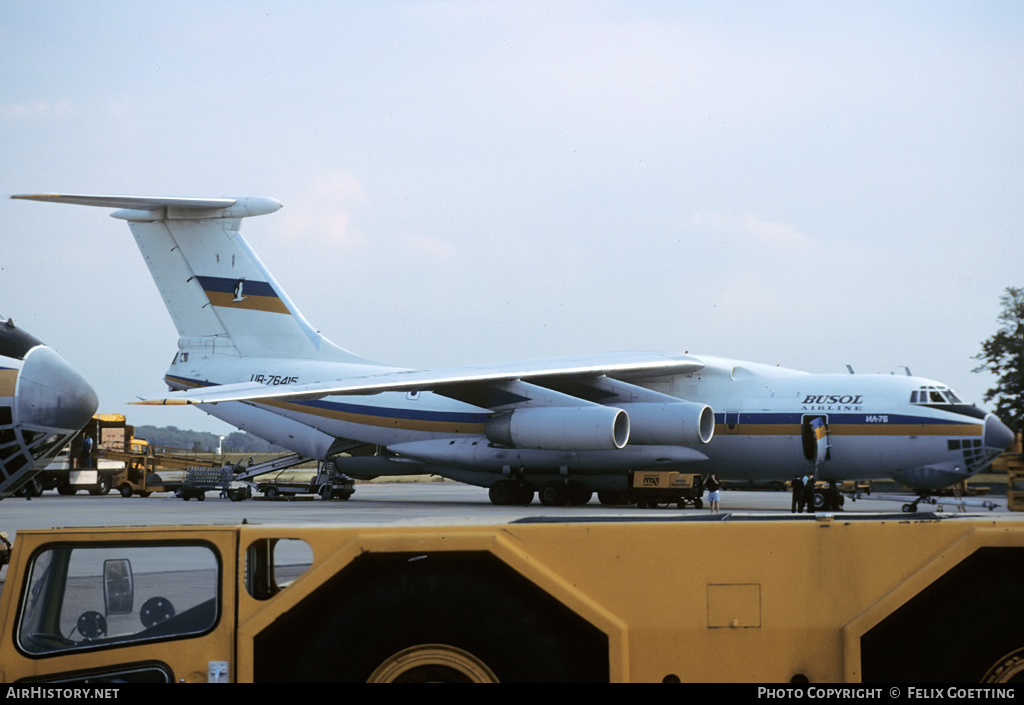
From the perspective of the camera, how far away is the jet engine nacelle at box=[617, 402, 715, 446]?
2128 cm

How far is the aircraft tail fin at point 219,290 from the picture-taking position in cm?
2483

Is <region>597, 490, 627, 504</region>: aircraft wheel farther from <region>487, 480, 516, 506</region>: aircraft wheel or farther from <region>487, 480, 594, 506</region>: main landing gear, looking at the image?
<region>487, 480, 516, 506</region>: aircraft wheel

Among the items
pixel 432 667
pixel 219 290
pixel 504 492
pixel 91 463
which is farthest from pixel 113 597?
pixel 91 463

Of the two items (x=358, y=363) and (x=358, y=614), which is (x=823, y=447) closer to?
(x=358, y=363)

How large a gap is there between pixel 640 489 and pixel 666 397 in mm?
2087

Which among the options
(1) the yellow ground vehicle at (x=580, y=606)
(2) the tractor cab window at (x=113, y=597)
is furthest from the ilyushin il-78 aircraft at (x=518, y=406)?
(1) the yellow ground vehicle at (x=580, y=606)

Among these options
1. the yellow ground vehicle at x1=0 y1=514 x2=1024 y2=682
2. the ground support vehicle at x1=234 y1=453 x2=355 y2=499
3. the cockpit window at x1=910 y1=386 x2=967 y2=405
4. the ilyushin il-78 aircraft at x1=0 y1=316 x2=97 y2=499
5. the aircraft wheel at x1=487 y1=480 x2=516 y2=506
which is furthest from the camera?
the ground support vehicle at x1=234 y1=453 x2=355 y2=499

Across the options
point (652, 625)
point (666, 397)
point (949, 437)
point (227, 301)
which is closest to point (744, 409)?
point (666, 397)

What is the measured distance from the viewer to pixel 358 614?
3984 millimetres

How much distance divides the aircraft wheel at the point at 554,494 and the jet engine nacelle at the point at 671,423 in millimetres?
2232

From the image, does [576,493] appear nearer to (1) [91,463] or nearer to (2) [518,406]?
(2) [518,406]

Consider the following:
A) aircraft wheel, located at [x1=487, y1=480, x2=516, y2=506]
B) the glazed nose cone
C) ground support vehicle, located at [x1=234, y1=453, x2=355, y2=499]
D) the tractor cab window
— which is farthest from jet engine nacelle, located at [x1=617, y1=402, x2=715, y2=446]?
the tractor cab window

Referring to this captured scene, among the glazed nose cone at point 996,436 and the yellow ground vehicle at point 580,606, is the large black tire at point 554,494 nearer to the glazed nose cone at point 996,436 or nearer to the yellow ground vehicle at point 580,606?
the glazed nose cone at point 996,436

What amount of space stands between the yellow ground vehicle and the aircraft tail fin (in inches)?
853
